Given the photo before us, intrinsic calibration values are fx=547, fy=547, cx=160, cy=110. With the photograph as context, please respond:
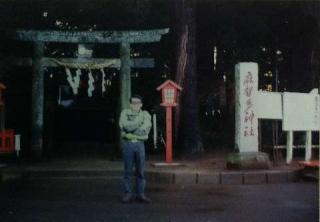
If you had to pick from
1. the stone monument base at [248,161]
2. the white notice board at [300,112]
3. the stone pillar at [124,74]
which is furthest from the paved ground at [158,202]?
the stone pillar at [124,74]

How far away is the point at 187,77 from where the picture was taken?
1485cm

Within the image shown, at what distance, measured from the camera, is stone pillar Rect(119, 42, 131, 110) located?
15.0 m

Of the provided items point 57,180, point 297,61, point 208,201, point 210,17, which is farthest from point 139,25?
point 208,201

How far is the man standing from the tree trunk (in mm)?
6116

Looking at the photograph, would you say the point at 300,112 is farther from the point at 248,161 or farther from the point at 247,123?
the point at 248,161

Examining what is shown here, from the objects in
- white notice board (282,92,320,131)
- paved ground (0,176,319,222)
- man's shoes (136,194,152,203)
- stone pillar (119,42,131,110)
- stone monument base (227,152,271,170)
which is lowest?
paved ground (0,176,319,222)

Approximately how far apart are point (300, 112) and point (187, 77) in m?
3.16

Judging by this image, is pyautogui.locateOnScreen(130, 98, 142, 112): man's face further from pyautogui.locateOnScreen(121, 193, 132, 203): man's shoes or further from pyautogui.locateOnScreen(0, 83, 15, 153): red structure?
pyautogui.locateOnScreen(0, 83, 15, 153): red structure

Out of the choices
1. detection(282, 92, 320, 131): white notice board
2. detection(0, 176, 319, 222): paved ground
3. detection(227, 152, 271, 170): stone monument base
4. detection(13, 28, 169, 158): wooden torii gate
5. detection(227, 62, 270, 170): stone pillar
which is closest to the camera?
detection(0, 176, 319, 222): paved ground

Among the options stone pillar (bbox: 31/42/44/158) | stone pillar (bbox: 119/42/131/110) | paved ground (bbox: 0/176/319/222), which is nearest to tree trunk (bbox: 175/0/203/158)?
stone pillar (bbox: 119/42/131/110)

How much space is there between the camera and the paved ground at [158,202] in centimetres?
753

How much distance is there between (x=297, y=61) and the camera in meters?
18.1

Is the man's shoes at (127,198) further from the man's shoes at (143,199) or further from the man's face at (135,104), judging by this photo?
the man's face at (135,104)

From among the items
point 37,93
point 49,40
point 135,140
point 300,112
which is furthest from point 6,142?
point 300,112
